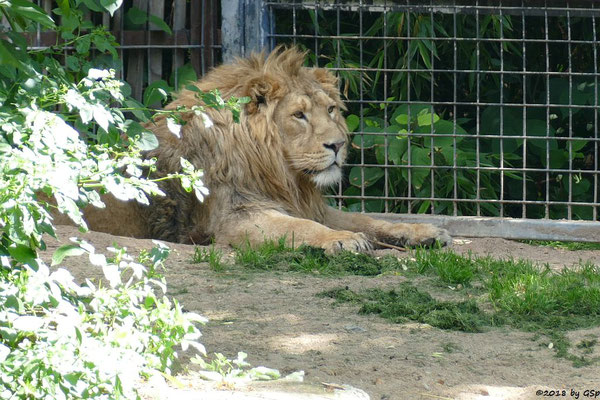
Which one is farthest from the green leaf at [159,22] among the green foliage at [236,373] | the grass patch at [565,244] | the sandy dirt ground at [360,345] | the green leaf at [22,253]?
the green leaf at [22,253]

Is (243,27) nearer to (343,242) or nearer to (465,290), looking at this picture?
(343,242)

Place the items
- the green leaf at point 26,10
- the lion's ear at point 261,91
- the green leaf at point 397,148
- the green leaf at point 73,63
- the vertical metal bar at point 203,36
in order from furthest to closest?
the green leaf at point 397,148 → the vertical metal bar at point 203,36 → the lion's ear at point 261,91 → the green leaf at point 73,63 → the green leaf at point 26,10

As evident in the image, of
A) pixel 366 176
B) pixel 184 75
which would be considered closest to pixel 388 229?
pixel 366 176

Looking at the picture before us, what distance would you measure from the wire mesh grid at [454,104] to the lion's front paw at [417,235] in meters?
0.61

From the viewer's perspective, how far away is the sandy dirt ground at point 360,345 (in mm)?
3379

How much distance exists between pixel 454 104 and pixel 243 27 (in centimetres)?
165

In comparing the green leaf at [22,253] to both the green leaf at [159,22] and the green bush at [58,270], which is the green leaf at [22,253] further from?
the green leaf at [159,22]

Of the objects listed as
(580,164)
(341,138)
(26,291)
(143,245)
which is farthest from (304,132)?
(26,291)

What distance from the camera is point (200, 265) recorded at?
5.30 metres

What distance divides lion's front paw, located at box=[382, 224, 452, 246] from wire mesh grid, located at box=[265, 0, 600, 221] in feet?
2.00

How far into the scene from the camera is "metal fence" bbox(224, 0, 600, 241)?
6.89 meters

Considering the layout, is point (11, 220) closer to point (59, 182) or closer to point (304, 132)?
point (59, 182)

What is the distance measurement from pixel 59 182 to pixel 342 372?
4.80ft

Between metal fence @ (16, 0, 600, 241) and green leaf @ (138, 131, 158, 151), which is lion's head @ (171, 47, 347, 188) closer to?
metal fence @ (16, 0, 600, 241)
